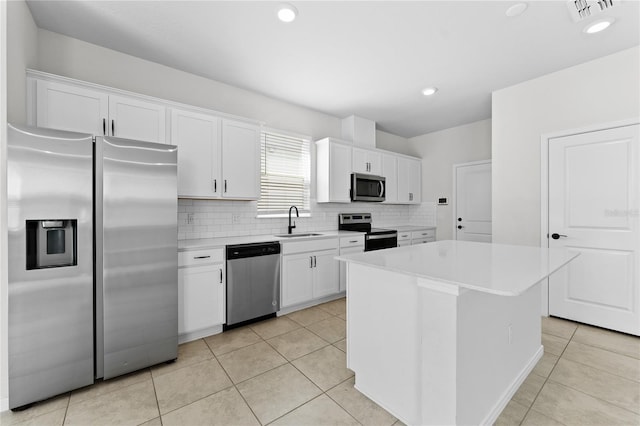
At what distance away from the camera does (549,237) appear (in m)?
3.12

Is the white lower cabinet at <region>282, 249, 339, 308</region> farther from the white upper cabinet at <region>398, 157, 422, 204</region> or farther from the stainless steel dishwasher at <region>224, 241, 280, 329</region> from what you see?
the white upper cabinet at <region>398, 157, 422, 204</region>

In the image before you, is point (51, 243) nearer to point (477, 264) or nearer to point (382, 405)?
point (382, 405)

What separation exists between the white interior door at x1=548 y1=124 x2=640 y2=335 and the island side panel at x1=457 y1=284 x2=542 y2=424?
147 centimetres

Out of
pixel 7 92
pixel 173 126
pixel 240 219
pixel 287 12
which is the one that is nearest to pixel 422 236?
pixel 240 219

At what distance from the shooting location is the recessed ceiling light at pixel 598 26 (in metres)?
2.24

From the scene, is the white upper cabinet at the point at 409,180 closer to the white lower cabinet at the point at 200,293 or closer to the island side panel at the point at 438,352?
the white lower cabinet at the point at 200,293

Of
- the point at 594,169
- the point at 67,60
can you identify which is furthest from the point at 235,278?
the point at 594,169

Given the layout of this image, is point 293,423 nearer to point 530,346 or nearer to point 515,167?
point 530,346

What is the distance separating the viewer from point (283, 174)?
3.86 metres

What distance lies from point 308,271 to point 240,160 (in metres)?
1.53

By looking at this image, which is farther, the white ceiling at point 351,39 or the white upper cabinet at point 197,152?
the white upper cabinet at point 197,152

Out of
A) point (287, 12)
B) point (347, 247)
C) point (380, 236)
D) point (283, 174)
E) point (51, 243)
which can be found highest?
point (287, 12)

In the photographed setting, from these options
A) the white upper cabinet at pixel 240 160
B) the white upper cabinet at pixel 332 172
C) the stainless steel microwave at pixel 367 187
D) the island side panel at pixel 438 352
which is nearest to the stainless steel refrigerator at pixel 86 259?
the white upper cabinet at pixel 240 160

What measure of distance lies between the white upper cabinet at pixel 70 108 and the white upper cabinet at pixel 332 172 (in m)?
2.52
